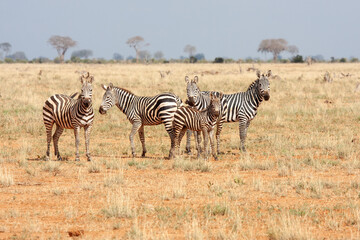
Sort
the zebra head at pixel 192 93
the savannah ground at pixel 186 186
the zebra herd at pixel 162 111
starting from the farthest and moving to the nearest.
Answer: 1. the zebra head at pixel 192 93
2. the zebra herd at pixel 162 111
3. the savannah ground at pixel 186 186

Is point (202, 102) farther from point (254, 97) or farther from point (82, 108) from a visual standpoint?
point (82, 108)

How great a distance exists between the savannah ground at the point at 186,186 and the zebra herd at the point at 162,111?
0.74m

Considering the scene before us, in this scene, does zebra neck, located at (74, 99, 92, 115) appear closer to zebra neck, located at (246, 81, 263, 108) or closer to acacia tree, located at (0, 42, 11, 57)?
zebra neck, located at (246, 81, 263, 108)

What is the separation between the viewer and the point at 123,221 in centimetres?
732

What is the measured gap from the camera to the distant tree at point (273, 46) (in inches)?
4131

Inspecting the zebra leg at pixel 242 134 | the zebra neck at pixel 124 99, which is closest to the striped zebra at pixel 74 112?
the zebra neck at pixel 124 99

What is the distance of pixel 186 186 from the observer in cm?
963

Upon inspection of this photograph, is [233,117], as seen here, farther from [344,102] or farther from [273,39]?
[273,39]

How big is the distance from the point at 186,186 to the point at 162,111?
3666 mm

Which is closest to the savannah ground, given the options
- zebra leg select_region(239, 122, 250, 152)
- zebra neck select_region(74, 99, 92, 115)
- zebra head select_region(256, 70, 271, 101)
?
zebra leg select_region(239, 122, 250, 152)

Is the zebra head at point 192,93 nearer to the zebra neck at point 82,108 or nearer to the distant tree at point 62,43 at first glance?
the zebra neck at point 82,108

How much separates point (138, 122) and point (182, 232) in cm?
666

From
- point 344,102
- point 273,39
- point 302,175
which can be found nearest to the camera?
point 302,175

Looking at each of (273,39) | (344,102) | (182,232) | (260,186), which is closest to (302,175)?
(260,186)
